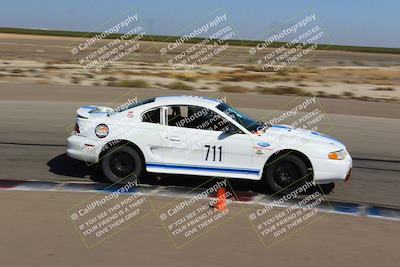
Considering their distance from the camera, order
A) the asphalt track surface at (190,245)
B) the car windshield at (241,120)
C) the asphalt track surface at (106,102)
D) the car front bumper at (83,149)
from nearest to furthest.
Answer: the asphalt track surface at (190,245) → the car windshield at (241,120) → the car front bumper at (83,149) → the asphalt track surface at (106,102)

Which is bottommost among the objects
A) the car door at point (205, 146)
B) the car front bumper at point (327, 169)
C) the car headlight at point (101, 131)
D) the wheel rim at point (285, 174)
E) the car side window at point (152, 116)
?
the car front bumper at point (327, 169)

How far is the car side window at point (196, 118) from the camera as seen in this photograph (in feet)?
28.9

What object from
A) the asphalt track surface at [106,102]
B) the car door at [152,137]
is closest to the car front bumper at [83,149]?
the asphalt track surface at [106,102]

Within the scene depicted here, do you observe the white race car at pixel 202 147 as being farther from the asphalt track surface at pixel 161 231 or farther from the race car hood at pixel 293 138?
the asphalt track surface at pixel 161 231

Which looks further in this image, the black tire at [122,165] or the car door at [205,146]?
the black tire at [122,165]

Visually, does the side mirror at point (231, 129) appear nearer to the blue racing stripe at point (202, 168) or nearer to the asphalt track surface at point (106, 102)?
the blue racing stripe at point (202, 168)

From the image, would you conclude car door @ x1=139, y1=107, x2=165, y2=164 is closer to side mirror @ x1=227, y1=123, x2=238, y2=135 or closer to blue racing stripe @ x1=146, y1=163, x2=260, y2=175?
blue racing stripe @ x1=146, y1=163, x2=260, y2=175

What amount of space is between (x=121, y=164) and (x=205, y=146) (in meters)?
1.52

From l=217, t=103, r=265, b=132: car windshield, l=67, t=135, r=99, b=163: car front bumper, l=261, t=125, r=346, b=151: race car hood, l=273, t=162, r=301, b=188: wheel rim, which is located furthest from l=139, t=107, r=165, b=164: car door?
l=273, t=162, r=301, b=188: wheel rim

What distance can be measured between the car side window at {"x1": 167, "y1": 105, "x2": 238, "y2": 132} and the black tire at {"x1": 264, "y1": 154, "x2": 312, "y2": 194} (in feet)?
3.35

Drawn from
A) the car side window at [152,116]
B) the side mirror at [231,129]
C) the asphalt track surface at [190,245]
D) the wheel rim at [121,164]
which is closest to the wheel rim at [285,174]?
the side mirror at [231,129]

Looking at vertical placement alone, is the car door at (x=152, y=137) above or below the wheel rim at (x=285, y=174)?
above

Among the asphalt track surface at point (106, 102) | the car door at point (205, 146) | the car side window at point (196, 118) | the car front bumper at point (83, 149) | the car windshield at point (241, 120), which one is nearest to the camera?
the car door at point (205, 146)

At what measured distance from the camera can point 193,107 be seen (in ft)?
29.2
